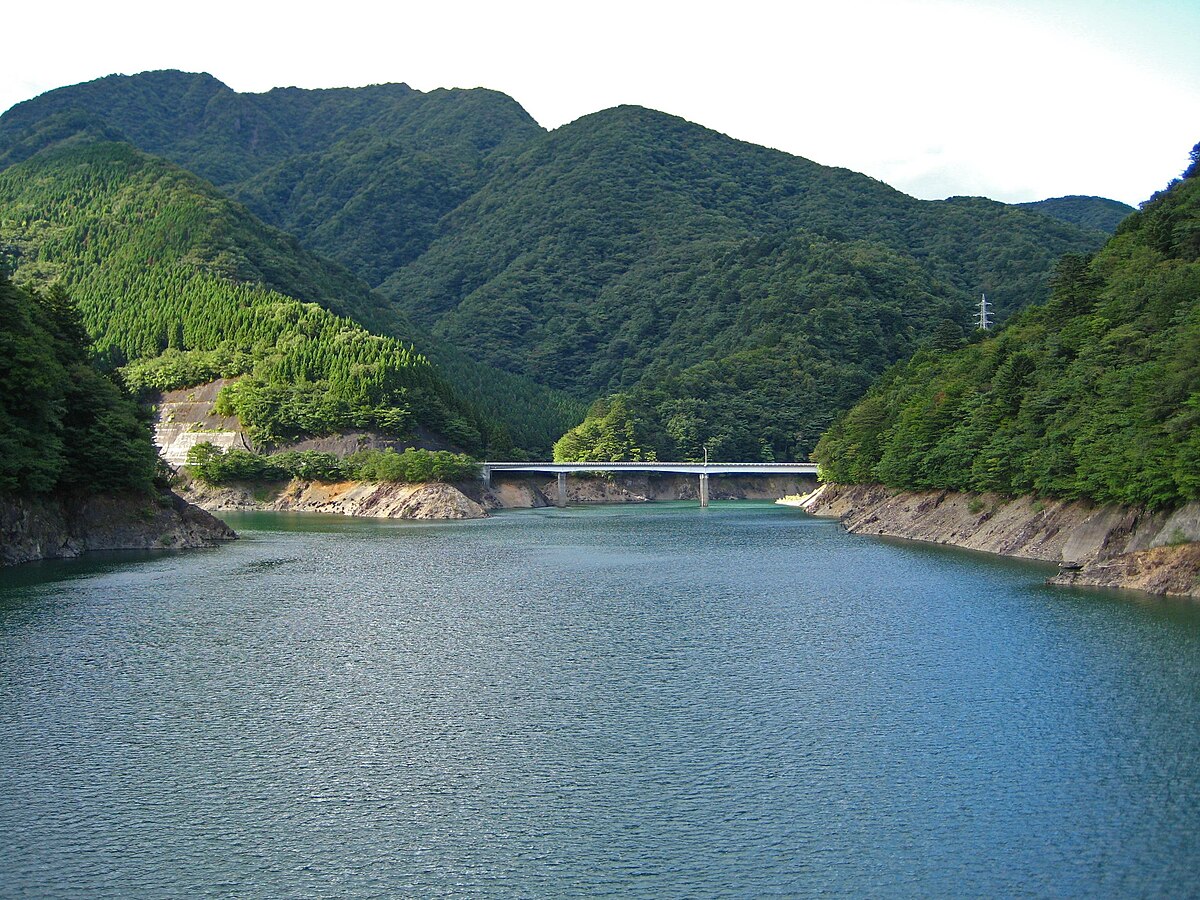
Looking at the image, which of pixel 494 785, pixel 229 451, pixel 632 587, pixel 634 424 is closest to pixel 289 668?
pixel 494 785

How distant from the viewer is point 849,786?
28.7m

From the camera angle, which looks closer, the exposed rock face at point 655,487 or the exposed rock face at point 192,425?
the exposed rock face at point 192,425

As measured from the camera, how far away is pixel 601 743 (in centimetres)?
3275

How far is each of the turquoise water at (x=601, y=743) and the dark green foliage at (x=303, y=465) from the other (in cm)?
8991

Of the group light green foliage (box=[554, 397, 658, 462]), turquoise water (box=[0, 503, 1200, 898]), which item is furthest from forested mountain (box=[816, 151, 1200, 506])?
light green foliage (box=[554, 397, 658, 462])

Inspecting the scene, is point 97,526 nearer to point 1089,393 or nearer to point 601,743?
point 601,743

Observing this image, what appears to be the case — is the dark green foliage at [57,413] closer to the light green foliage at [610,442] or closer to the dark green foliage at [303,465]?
the dark green foliage at [303,465]

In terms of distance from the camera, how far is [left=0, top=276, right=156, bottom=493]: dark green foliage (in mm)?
72000

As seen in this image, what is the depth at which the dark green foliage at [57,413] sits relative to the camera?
72.0m

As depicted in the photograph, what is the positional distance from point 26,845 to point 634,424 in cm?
17275

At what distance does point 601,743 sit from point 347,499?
403 feet

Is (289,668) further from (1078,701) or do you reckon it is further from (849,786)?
(1078,701)

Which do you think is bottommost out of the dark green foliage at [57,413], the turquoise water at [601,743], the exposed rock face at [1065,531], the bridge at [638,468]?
the turquoise water at [601,743]

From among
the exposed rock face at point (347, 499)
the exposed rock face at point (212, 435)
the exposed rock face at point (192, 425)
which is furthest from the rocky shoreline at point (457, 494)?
the exposed rock face at point (192, 425)
